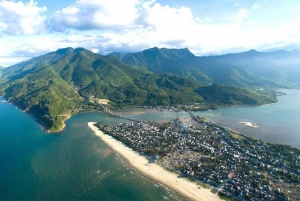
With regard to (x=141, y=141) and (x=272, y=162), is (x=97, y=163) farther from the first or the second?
(x=272, y=162)

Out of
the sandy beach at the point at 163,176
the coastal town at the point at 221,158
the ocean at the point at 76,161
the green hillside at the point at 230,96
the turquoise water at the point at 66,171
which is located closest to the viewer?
the sandy beach at the point at 163,176

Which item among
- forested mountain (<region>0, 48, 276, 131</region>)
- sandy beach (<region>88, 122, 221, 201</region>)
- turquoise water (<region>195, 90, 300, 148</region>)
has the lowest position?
turquoise water (<region>195, 90, 300, 148</region>)

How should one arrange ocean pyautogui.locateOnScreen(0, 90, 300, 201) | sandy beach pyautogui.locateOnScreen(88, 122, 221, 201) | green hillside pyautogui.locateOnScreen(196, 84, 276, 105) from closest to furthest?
sandy beach pyautogui.locateOnScreen(88, 122, 221, 201) < ocean pyautogui.locateOnScreen(0, 90, 300, 201) < green hillside pyautogui.locateOnScreen(196, 84, 276, 105)

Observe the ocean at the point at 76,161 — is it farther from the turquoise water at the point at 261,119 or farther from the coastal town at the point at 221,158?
the coastal town at the point at 221,158

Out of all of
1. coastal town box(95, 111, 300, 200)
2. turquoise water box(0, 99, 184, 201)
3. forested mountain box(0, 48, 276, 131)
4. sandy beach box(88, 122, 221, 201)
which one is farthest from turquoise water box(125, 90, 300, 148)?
turquoise water box(0, 99, 184, 201)

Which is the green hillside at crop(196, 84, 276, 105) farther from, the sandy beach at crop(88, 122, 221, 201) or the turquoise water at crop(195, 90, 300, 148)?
the sandy beach at crop(88, 122, 221, 201)

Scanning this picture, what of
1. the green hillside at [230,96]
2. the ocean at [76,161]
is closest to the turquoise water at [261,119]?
the ocean at [76,161]

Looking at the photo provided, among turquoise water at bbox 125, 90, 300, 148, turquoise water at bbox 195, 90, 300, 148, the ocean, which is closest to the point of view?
the ocean

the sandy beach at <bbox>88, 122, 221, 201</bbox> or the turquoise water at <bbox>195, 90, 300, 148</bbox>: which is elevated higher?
the sandy beach at <bbox>88, 122, 221, 201</bbox>

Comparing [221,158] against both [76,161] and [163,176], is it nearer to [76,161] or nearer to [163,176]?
[163,176]
